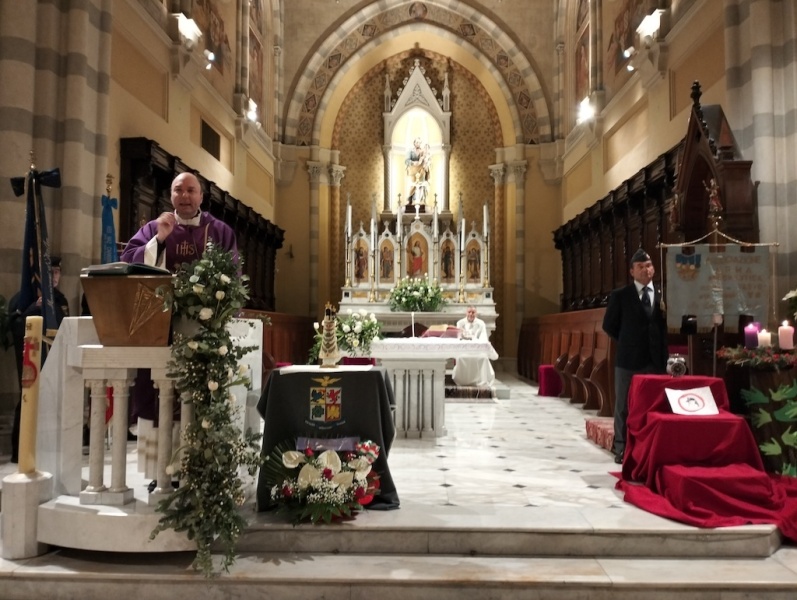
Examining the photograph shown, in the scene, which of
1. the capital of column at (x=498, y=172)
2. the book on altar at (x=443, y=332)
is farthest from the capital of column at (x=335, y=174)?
the book on altar at (x=443, y=332)

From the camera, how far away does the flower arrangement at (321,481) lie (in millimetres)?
3732

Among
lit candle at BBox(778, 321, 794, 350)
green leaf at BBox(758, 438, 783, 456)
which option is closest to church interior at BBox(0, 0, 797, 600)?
lit candle at BBox(778, 321, 794, 350)

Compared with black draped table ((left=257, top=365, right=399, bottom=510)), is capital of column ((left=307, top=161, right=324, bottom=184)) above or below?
above

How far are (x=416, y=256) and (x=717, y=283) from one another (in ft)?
32.0

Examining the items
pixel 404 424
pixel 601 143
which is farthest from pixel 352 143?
pixel 404 424

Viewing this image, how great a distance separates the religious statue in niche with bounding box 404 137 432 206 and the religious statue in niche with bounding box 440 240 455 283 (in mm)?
1623

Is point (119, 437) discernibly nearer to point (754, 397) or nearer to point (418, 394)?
point (418, 394)

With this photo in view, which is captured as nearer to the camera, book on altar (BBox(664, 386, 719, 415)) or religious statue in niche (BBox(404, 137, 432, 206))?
book on altar (BBox(664, 386, 719, 415))

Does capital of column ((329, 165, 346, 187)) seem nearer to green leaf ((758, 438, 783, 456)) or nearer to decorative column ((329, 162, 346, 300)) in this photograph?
decorative column ((329, 162, 346, 300))

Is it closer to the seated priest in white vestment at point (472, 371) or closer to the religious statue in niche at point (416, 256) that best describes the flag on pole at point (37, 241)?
the seated priest in white vestment at point (472, 371)

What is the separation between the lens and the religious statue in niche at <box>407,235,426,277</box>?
15.0m

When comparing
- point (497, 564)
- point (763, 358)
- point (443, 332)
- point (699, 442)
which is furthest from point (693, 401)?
point (443, 332)

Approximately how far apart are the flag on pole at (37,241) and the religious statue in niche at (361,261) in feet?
33.9

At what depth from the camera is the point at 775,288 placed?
6074 mm
